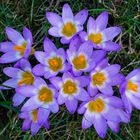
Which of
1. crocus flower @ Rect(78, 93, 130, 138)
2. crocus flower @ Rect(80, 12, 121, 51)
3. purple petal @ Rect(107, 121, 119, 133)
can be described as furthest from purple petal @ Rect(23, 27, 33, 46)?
purple petal @ Rect(107, 121, 119, 133)

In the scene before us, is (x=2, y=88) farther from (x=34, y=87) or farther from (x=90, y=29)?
(x=90, y=29)

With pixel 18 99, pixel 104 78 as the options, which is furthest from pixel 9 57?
pixel 104 78

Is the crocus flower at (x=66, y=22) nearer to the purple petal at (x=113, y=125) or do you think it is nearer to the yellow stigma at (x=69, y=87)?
the yellow stigma at (x=69, y=87)

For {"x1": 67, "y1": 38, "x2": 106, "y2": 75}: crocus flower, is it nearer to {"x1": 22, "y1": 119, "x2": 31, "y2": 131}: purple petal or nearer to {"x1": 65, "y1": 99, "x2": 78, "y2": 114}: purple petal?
{"x1": 65, "y1": 99, "x2": 78, "y2": 114}: purple petal

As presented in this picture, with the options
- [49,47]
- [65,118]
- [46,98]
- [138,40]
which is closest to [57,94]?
[46,98]

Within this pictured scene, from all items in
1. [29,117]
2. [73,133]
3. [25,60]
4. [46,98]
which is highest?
[25,60]

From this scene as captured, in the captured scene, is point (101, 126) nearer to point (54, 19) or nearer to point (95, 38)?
point (95, 38)
